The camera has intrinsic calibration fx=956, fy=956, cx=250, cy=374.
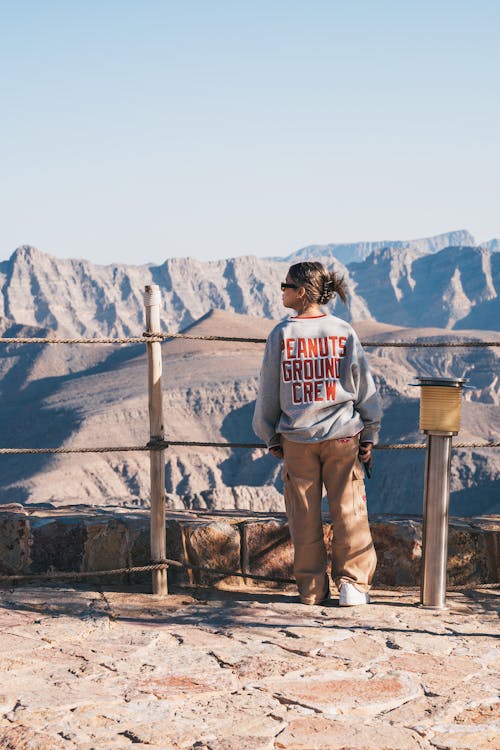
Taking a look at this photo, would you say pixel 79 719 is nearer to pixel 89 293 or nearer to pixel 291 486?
pixel 291 486

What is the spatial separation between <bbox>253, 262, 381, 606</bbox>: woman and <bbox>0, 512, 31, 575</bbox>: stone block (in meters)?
1.36

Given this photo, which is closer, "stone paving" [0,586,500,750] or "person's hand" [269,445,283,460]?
"stone paving" [0,586,500,750]

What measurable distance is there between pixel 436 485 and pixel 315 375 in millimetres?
716

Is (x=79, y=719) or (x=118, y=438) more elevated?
(x=79, y=719)

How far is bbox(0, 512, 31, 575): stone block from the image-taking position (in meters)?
4.65

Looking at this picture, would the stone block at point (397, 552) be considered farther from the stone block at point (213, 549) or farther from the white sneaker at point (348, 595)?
the stone block at point (213, 549)

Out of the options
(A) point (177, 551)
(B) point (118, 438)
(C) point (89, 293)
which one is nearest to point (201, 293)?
(C) point (89, 293)

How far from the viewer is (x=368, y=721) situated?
2732 millimetres

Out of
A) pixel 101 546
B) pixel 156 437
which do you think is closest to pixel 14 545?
pixel 101 546

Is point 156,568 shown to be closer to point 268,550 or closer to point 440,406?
point 268,550

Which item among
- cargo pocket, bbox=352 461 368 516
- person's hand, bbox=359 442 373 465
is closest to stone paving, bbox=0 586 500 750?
cargo pocket, bbox=352 461 368 516

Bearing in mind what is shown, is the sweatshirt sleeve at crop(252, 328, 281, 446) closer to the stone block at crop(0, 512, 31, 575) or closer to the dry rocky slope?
the stone block at crop(0, 512, 31, 575)

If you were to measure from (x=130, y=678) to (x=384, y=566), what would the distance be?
1.80 meters

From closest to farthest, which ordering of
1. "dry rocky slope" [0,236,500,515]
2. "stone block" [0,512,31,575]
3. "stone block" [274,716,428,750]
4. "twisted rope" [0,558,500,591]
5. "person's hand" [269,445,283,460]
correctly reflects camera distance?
1. "stone block" [274,716,428,750]
2. "person's hand" [269,445,283,460]
3. "twisted rope" [0,558,500,591]
4. "stone block" [0,512,31,575]
5. "dry rocky slope" [0,236,500,515]
